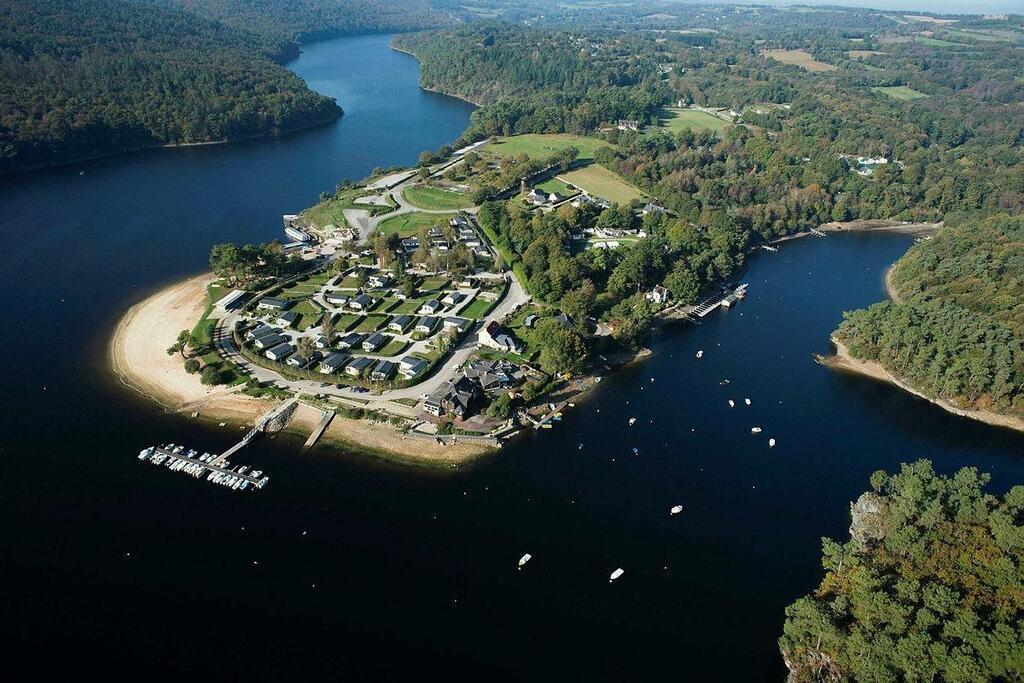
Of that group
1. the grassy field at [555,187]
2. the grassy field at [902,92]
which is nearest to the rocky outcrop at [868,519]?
the grassy field at [555,187]

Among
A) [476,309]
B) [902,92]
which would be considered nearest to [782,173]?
[476,309]

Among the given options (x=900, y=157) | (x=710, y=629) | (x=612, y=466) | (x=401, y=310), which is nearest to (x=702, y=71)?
(x=900, y=157)

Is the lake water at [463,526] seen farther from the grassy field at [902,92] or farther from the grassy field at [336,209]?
the grassy field at [902,92]

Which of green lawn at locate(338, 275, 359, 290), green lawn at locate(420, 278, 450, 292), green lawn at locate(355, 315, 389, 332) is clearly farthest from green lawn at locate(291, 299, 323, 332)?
green lawn at locate(420, 278, 450, 292)

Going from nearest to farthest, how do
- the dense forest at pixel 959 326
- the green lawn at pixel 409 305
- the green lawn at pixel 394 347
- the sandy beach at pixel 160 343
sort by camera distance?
the sandy beach at pixel 160 343 < the dense forest at pixel 959 326 < the green lawn at pixel 394 347 < the green lawn at pixel 409 305

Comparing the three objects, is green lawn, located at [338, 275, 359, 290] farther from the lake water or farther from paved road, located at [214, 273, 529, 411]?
the lake water

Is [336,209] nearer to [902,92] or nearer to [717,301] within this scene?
[717,301]

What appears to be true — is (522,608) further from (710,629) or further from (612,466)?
(612,466)
